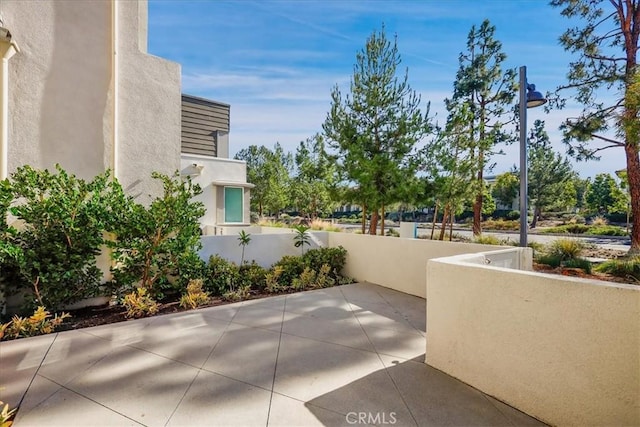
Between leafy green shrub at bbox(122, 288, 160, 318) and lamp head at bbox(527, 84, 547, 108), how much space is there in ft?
25.9

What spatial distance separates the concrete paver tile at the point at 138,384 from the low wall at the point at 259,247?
3480 mm

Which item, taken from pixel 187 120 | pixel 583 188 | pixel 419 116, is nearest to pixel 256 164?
pixel 187 120

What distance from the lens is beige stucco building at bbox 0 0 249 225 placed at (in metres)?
5.18

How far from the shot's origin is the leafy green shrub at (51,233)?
466 cm

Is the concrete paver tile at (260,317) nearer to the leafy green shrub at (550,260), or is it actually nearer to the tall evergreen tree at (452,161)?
the leafy green shrub at (550,260)

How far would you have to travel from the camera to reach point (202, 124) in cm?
1195

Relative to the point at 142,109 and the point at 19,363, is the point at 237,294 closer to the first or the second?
the point at 19,363

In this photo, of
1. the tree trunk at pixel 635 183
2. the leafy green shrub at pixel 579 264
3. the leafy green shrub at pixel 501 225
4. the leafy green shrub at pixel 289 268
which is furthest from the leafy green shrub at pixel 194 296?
the leafy green shrub at pixel 501 225

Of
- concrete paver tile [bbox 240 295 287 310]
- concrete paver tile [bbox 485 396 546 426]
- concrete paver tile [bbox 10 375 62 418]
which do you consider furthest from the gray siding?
concrete paver tile [bbox 485 396 546 426]

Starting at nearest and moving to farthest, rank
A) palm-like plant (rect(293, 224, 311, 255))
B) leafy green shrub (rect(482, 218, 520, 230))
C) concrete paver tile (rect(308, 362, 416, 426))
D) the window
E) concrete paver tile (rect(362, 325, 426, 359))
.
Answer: concrete paver tile (rect(308, 362, 416, 426)) → concrete paver tile (rect(362, 325, 426, 359)) → palm-like plant (rect(293, 224, 311, 255)) → the window → leafy green shrub (rect(482, 218, 520, 230))

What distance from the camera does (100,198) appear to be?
17.6ft

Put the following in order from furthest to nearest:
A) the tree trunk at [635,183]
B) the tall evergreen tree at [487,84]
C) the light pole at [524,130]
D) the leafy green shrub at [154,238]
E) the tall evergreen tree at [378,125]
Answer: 1. the tall evergreen tree at [487,84]
2. the tall evergreen tree at [378,125]
3. the tree trunk at [635,183]
4. the light pole at [524,130]
5. the leafy green shrub at [154,238]

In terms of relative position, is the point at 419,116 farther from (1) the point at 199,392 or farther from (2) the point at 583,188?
(2) the point at 583,188

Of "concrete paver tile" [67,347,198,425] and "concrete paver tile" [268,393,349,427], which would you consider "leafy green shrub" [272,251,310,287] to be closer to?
"concrete paver tile" [67,347,198,425]
